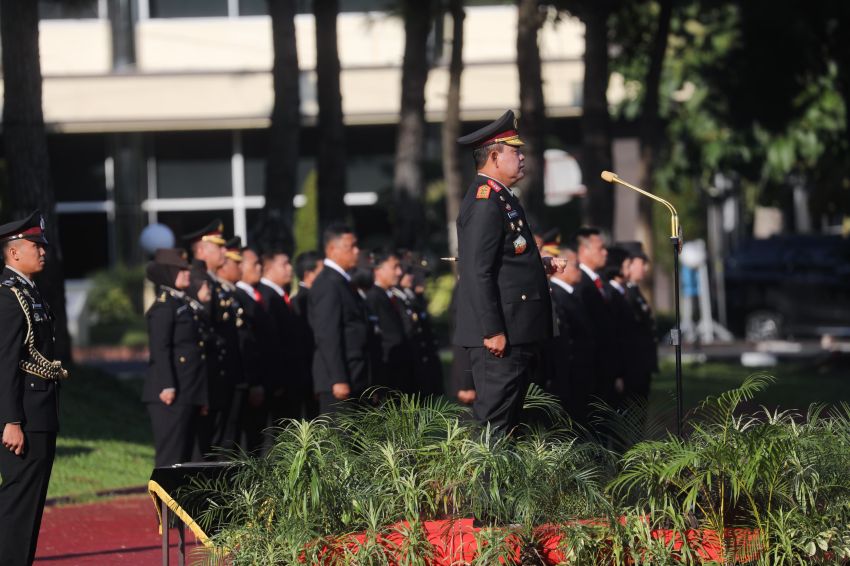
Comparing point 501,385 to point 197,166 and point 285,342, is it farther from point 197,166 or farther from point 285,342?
point 197,166

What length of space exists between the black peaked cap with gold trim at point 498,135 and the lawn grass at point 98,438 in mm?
5705

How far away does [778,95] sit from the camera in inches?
842

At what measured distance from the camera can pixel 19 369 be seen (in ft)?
25.5

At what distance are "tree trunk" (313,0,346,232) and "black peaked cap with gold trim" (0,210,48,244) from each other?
10658 mm

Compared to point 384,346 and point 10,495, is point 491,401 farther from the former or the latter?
point 384,346

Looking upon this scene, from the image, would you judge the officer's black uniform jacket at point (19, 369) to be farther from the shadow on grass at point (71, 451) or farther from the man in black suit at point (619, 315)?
the shadow on grass at point (71, 451)

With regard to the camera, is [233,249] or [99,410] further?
[99,410]

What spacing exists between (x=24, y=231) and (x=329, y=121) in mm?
11226

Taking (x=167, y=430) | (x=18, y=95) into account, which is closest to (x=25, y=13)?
(x=18, y=95)

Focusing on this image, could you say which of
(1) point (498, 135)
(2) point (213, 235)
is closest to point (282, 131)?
(2) point (213, 235)

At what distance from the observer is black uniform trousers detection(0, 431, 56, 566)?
7820 millimetres

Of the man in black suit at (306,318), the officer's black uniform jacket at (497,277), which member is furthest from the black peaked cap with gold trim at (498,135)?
the man in black suit at (306,318)

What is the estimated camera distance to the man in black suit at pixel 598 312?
467 inches

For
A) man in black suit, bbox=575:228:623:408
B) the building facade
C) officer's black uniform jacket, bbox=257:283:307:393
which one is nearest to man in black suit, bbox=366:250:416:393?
officer's black uniform jacket, bbox=257:283:307:393
